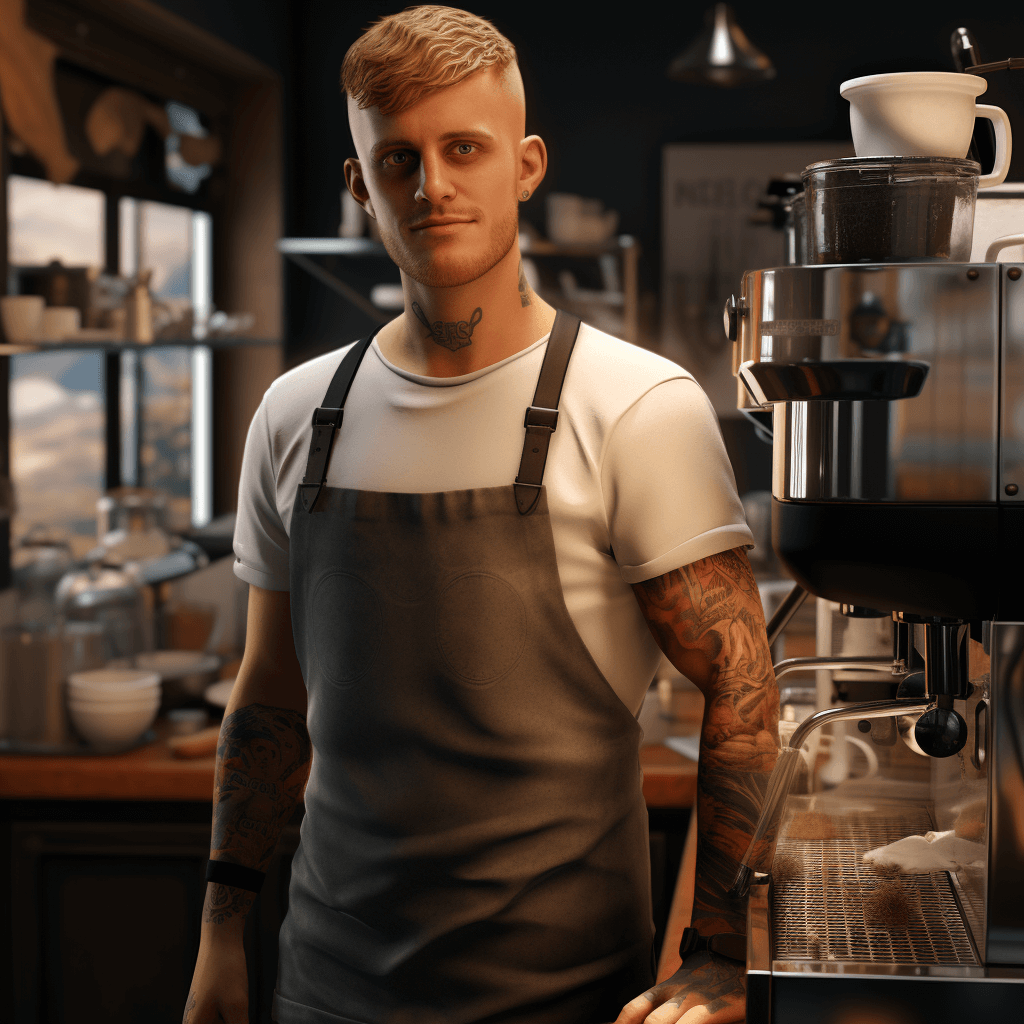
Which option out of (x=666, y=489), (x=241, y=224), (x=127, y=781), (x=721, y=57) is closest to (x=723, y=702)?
(x=666, y=489)

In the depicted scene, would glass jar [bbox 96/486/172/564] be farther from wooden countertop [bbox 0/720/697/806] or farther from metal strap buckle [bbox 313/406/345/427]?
metal strap buckle [bbox 313/406/345/427]

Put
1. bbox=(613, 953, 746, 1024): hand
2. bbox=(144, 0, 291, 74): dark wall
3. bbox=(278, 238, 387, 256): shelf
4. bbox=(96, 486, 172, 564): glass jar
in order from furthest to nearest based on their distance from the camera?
1. bbox=(278, 238, 387, 256): shelf
2. bbox=(144, 0, 291, 74): dark wall
3. bbox=(96, 486, 172, 564): glass jar
4. bbox=(613, 953, 746, 1024): hand

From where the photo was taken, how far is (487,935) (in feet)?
3.71

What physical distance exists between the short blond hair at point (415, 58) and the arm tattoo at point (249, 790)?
2.14 feet

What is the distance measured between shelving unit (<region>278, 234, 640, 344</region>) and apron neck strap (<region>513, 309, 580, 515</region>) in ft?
10.5

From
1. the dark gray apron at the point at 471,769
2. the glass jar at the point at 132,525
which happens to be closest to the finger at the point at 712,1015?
the dark gray apron at the point at 471,769

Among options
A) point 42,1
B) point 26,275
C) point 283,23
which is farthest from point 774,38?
point 26,275

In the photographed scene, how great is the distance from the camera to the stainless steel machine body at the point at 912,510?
854 millimetres

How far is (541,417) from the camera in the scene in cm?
114

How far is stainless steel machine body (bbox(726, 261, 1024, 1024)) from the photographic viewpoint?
85 cm

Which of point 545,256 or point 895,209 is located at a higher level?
point 545,256

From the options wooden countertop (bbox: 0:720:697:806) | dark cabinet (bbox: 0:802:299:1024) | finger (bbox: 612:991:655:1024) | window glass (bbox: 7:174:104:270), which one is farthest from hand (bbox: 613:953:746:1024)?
window glass (bbox: 7:174:104:270)

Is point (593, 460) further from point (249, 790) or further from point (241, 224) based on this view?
point (241, 224)

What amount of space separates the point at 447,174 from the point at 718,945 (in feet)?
2.33
